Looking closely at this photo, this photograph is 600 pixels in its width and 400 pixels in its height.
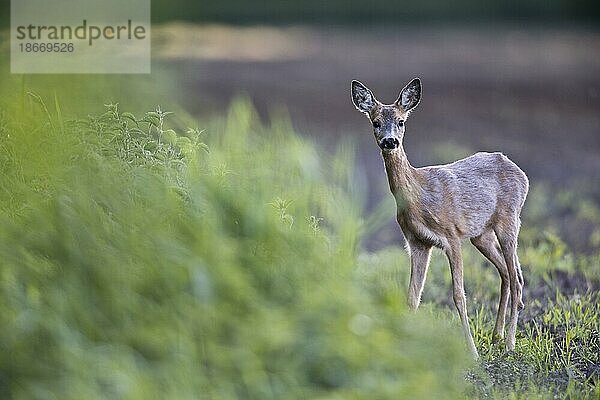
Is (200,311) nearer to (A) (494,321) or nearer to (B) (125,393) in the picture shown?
(B) (125,393)

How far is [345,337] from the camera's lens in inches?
102

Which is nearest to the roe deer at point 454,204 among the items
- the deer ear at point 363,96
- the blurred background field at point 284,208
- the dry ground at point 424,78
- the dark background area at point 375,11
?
the deer ear at point 363,96

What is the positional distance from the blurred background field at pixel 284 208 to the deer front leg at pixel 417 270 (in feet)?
0.14

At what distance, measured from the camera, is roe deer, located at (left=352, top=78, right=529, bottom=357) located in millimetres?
2975

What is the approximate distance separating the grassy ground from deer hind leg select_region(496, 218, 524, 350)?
0.22 ft

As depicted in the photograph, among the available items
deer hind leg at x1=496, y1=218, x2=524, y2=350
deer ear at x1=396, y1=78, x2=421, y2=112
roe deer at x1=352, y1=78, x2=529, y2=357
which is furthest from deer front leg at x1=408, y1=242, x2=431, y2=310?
deer ear at x1=396, y1=78, x2=421, y2=112

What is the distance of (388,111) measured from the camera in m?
2.94

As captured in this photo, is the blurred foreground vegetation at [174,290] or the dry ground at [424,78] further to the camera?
the dry ground at [424,78]

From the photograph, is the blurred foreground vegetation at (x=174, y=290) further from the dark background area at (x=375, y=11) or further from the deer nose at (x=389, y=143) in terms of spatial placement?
the dark background area at (x=375, y=11)

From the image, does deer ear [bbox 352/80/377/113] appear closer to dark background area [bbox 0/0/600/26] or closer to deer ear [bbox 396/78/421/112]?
deer ear [bbox 396/78/421/112]

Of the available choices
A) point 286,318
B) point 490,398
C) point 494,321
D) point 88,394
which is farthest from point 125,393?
point 494,321

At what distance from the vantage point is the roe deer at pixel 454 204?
2.97 meters

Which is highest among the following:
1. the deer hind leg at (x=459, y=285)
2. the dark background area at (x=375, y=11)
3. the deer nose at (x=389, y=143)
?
the dark background area at (x=375, y=11)

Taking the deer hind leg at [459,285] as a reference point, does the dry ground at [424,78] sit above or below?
above
